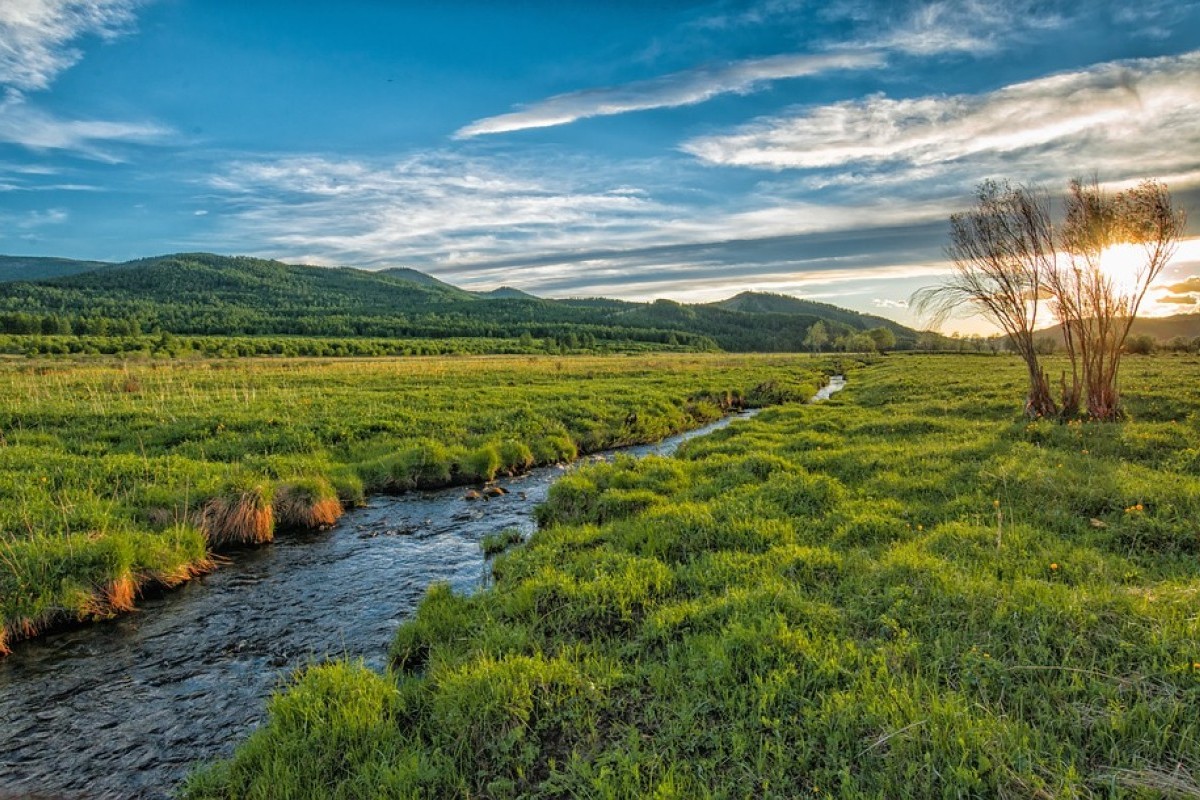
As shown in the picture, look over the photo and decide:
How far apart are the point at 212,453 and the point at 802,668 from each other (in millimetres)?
17061

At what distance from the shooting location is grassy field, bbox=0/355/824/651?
919cm

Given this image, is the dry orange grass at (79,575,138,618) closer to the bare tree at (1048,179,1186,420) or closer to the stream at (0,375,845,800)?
the stream at (0,375,845,800)

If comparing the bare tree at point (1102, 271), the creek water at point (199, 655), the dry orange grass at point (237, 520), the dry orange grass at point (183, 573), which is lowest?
the creek water at point (199, 655)

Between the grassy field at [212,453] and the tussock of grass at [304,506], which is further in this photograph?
the tussock of grass at [304,506]

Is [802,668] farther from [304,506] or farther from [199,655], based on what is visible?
[304,506]

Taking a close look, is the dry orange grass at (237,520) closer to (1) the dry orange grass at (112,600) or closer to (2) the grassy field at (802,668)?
(1) the dry orange grass at (112,600)

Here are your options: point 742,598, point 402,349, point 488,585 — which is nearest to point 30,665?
point 488,585

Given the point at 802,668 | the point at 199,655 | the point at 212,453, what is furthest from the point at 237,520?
the point at 802,668

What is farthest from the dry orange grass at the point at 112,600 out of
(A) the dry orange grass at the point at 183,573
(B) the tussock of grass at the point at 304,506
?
(B) the tussock of grass at the point at 304,506

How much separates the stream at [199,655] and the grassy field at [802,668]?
33.8 inches

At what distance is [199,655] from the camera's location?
25.1 feet

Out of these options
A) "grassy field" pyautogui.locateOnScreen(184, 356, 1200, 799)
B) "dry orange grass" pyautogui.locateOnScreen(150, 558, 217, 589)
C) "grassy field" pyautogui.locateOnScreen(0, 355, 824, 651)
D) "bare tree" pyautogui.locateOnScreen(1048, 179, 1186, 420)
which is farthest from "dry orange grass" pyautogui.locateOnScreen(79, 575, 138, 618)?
"bare tree" pyautogui.locateOnScreen(1048, 179, 1186, 420)

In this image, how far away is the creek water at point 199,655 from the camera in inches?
226

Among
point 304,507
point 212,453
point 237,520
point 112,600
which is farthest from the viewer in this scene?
point 212,453
